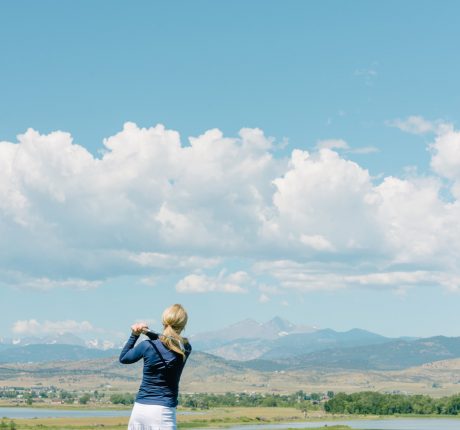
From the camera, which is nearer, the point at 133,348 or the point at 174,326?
the point at 133,348

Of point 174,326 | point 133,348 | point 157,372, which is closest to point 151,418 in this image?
point 157,372

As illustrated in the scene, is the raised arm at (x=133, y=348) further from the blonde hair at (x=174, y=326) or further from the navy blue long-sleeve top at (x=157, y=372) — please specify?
the blonde hair at (x=174, y=326)

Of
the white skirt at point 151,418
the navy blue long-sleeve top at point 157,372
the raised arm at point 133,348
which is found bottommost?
the white skirt at point 151,418

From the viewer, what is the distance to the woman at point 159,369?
37.2 ft

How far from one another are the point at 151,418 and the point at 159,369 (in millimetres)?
634

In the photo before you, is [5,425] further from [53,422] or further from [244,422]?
[244,422]

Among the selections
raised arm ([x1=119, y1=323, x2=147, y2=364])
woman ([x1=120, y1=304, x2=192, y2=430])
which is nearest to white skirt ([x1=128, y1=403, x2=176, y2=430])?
woman ([x1=120, y1=304, x2=192, y2=430])

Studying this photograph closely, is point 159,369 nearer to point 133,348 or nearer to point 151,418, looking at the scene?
point 133,348

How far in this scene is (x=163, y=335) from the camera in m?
11.5

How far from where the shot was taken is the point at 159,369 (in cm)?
1154

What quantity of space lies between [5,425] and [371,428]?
227 ft

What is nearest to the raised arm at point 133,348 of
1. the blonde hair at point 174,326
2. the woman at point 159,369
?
the woman at point 159,369

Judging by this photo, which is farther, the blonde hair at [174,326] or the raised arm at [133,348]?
the blonde hair at [174,326]

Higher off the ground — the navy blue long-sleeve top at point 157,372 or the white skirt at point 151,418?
the navy blue long-sleeve top at point 157,372
